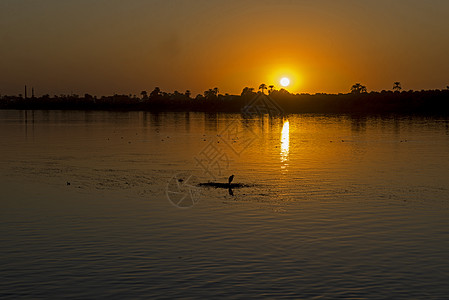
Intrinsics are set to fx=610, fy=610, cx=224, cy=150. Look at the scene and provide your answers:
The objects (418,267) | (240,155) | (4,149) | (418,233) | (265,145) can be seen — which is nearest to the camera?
(418,267)

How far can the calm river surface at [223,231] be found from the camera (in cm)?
1722

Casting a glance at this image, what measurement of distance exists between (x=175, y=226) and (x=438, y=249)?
33.0ft

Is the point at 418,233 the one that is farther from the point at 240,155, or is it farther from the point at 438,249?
the point at 240,155

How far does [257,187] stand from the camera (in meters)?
35.3

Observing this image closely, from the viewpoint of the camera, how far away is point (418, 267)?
61.7ft

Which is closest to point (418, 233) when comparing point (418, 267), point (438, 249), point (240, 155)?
point (438, 249)

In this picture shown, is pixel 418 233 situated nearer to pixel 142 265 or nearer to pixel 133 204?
pixel 142 265

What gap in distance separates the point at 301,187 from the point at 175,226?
1243cm

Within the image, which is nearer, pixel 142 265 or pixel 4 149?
pixel 142 265

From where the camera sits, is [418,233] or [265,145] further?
[265,145]

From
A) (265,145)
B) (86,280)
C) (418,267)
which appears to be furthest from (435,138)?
(86,280)

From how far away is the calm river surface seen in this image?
56.5ft

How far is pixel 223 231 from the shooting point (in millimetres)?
23672

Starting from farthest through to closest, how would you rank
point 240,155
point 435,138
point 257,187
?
point 435,138 < point 240,155 < point 257,187
